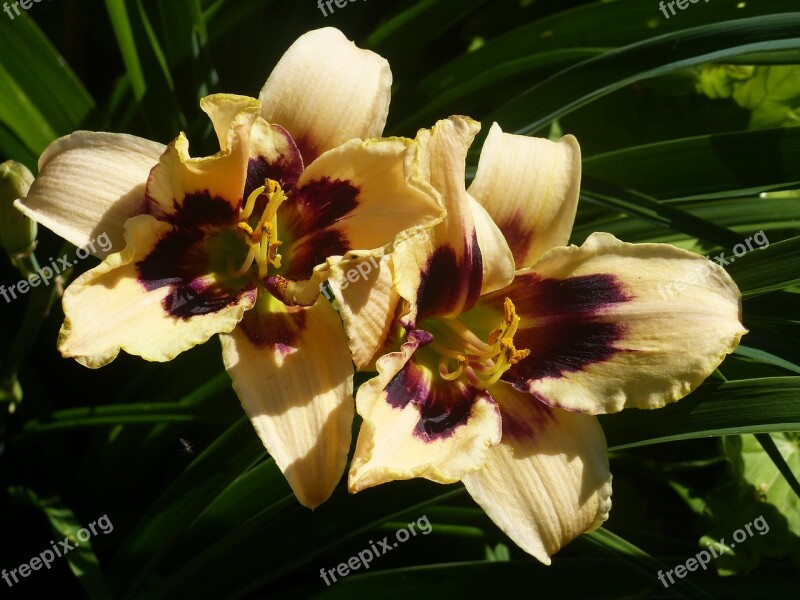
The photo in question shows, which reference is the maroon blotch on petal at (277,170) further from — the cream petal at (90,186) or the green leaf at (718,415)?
the green leaf at (718,415)

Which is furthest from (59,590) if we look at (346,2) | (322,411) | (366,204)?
(346,2)

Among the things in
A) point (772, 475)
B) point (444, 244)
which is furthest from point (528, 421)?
point (772, 475)
